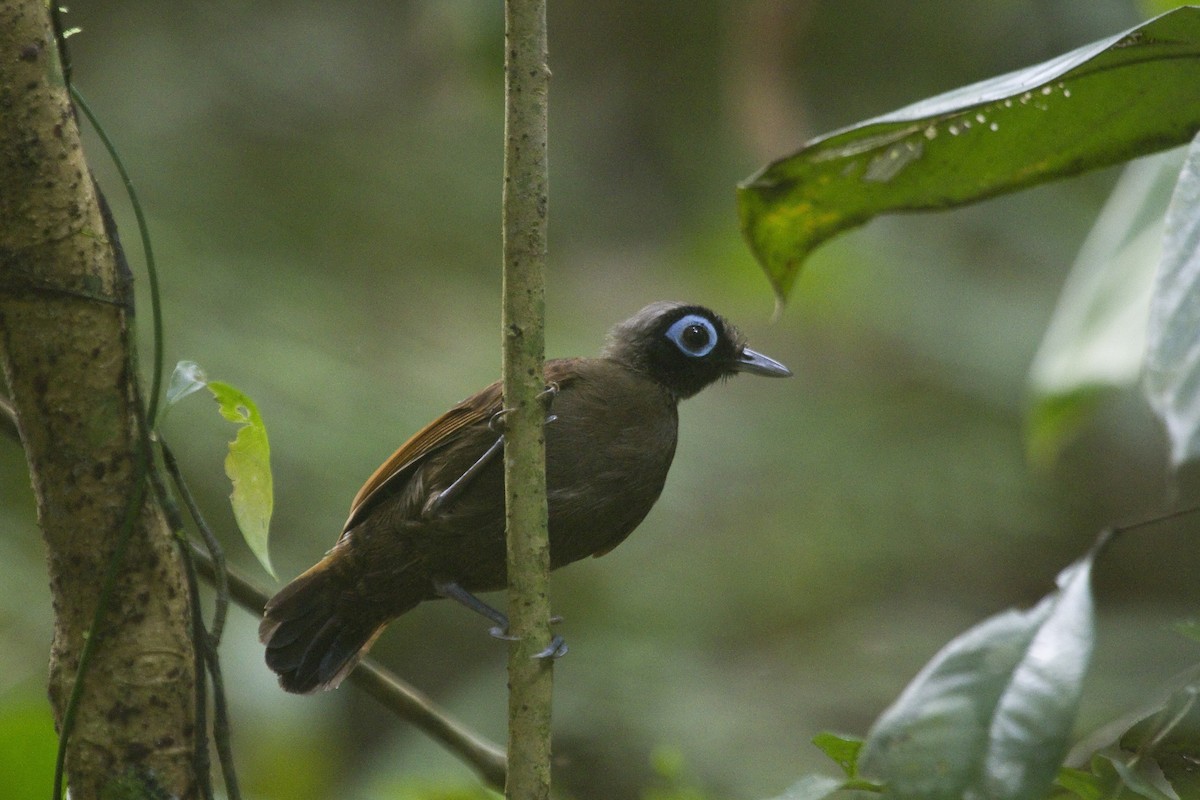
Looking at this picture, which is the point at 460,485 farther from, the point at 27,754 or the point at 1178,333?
the point at 1178,333

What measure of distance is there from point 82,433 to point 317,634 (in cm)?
124

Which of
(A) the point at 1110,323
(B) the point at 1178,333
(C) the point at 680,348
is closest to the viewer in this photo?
(B) the point at 1178,333

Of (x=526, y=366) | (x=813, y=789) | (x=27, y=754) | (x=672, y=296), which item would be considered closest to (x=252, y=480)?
(x=526, y=366)

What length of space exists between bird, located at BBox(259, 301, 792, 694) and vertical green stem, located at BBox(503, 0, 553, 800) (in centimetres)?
74

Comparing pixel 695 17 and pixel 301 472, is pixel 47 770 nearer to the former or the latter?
pixel 301 472

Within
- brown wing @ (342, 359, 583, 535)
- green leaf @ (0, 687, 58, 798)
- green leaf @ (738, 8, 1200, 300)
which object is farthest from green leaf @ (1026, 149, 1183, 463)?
green leaf @ (0, 687, 58, 798)

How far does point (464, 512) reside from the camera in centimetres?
284

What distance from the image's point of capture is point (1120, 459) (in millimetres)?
7074

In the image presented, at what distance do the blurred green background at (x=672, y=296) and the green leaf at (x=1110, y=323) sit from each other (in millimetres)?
2668

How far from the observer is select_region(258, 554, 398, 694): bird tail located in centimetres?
300

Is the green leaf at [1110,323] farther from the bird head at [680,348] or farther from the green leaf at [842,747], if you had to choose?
the green leaf at [842,747]

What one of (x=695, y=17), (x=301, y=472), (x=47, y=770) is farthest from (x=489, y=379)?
(x=47, y=770)

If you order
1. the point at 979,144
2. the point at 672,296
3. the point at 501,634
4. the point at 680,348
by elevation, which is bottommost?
the point at 501,634

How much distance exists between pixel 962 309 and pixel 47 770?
626cm
